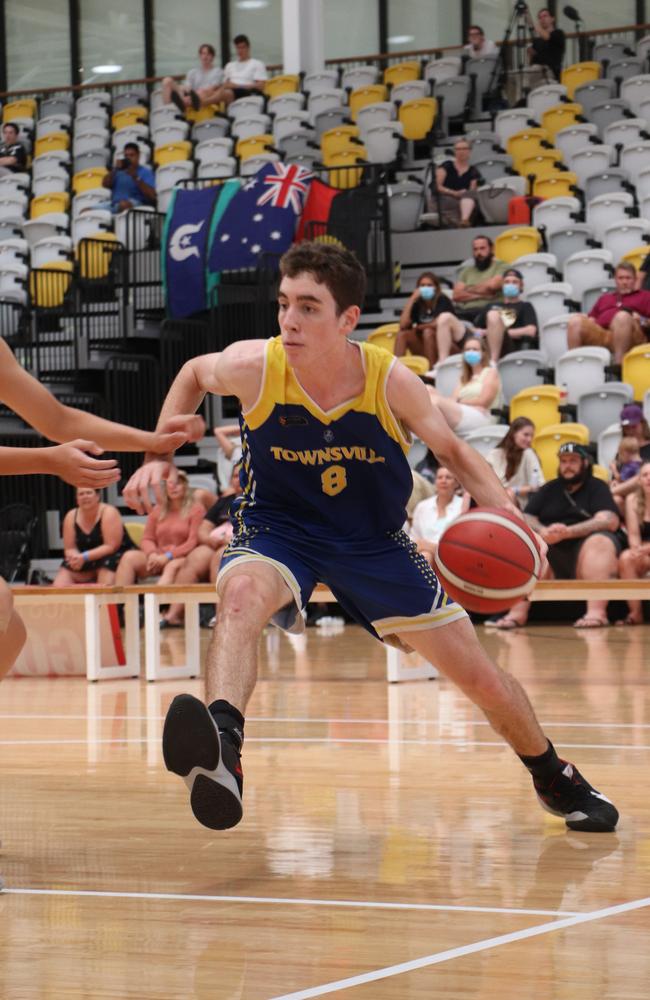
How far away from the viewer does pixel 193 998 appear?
254 cm

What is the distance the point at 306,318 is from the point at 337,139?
1411 cm

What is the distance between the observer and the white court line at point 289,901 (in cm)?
312

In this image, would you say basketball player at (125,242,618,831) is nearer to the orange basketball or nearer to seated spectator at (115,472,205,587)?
the orange basketball

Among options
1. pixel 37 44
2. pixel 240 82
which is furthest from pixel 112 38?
pixel 240 82

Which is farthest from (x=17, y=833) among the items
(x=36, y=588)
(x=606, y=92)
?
(x=606, y=92)

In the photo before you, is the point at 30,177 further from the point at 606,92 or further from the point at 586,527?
the point at 586,527

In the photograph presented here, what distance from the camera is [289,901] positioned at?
3273 millimetres

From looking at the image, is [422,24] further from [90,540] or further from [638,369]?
[90,540]

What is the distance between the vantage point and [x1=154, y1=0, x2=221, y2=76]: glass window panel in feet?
77.6

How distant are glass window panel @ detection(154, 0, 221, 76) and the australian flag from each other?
937 centimetres

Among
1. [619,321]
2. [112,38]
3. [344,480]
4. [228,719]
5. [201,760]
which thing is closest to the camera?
[201,760]

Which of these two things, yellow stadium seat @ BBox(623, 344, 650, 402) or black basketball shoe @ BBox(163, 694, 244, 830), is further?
yellow stadium seat @ BBox(623, 344, 650, 402)

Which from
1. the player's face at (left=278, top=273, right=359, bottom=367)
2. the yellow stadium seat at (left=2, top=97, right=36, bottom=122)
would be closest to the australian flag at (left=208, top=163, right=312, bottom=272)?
the yellow stadium seat at (left=2, top=97, right=36, bottom=122)

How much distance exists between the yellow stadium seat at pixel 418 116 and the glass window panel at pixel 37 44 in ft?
28.5
